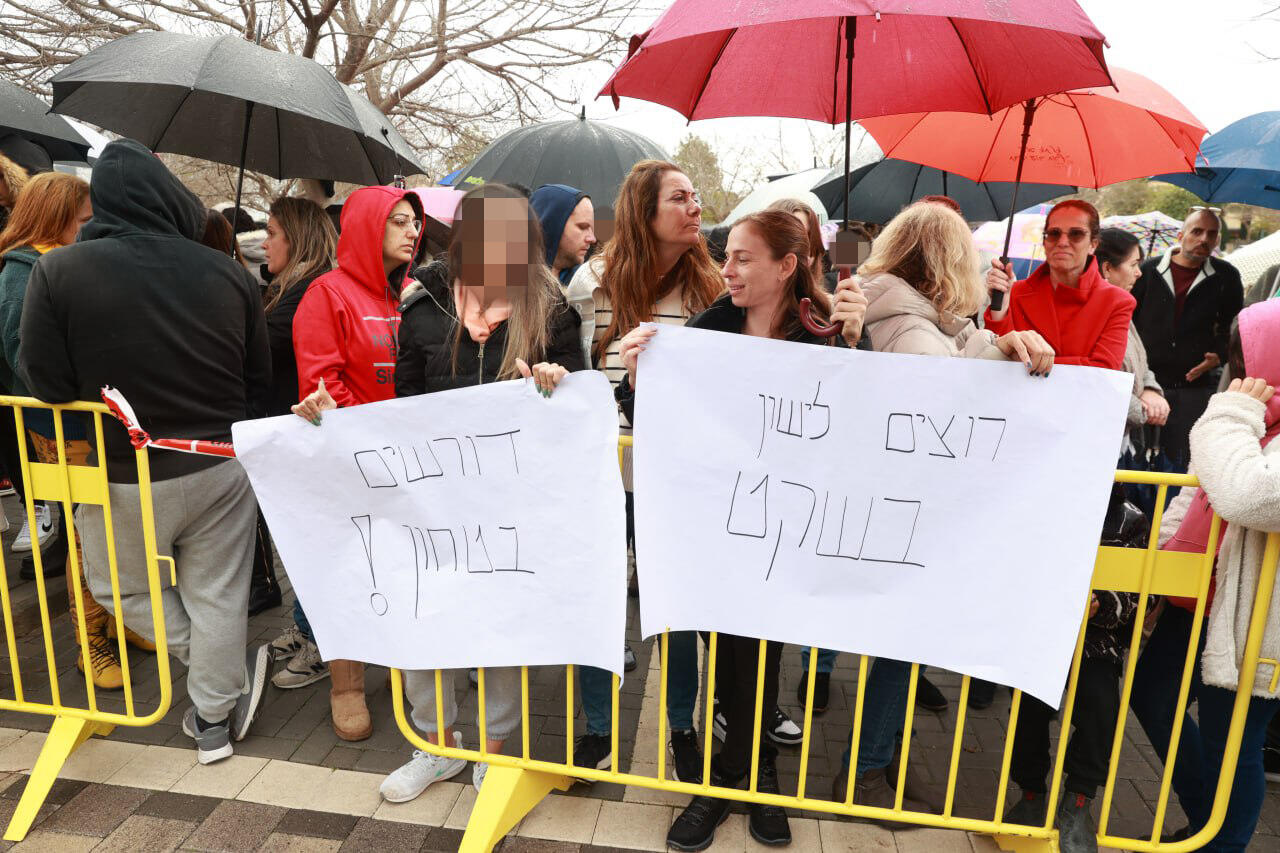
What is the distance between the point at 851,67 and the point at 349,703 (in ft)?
9.49

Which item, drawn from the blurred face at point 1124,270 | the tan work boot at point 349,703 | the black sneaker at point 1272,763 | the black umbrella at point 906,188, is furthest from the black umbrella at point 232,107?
the black sneaker at point 1272,763

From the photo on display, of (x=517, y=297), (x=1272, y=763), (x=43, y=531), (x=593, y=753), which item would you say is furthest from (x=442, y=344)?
(x=43, y=531)

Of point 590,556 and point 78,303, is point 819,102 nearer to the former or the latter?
point 590,556

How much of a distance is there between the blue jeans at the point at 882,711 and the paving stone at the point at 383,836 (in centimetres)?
149

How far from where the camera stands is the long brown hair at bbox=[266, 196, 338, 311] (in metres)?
3.93

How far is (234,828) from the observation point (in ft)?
8.95

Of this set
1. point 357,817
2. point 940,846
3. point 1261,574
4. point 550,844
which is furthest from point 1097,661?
point 357,817

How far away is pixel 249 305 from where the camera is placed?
3107 mm

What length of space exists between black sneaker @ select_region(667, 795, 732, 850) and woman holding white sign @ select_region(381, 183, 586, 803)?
0.64 metres

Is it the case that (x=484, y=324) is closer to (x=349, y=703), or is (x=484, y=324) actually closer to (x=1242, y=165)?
(x=349, y=703)

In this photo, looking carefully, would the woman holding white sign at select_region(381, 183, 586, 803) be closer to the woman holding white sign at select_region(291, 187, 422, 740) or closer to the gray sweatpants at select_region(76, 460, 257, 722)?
the woman holding white sign at select_region(291, 187, 422, 740)

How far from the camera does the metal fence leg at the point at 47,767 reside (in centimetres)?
270

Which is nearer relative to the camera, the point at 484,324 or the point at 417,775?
the point at 484,324

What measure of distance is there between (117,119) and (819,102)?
352cm
